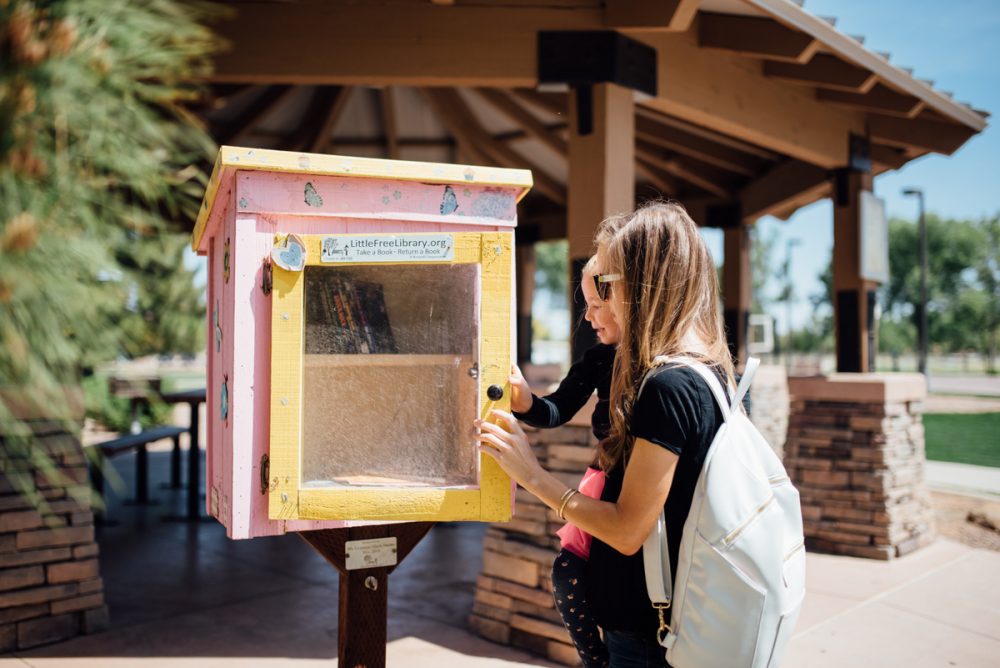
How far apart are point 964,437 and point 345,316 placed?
47.7 ft

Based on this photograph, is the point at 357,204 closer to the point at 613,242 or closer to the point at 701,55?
the point at 613,242

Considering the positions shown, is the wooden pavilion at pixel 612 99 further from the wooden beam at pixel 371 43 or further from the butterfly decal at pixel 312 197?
the butterfly decal at pixel 312 197

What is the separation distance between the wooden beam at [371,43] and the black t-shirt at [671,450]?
3050 mm

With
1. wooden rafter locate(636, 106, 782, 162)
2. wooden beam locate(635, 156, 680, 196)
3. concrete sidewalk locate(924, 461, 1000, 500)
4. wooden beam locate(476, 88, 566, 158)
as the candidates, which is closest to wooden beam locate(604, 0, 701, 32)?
wooden rafter locate(636, 106, 782, 162)

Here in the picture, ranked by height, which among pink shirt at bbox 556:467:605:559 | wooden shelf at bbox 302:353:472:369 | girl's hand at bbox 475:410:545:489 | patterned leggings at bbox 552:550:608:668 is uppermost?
wooden shelf at bbox 302:353:472:369

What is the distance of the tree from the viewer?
95 cm

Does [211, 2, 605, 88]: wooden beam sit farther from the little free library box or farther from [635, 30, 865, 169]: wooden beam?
the little free library box

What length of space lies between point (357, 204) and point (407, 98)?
5668 millimetres

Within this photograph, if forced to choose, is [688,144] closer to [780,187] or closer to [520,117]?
[780,187]

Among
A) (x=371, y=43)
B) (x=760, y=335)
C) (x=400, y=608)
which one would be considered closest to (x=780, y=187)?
(x=371, y=43)

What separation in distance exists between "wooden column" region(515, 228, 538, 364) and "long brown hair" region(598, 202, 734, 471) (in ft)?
27.1

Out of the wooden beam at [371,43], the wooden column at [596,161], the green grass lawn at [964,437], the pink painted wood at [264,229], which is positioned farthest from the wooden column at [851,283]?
the green grass lawn at [964,437]

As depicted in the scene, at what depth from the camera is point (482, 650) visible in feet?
11.8

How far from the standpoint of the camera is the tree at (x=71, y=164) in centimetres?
95
